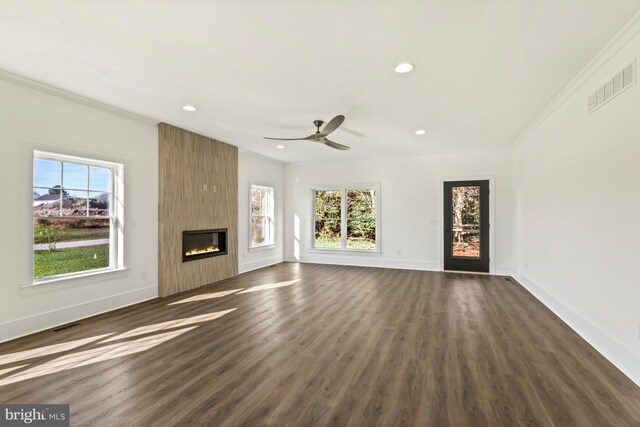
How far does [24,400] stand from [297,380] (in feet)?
6.38

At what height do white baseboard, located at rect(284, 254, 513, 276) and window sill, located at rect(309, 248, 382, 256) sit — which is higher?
window sill, located at rect(309, 248, 382, 256)

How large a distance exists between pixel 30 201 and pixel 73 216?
545 mm

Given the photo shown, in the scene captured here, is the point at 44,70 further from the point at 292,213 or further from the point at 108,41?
the point at 292,213

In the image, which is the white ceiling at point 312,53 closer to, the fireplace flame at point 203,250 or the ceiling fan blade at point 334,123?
the ceiling fan blade at point 334,123

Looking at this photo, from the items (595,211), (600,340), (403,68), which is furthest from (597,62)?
(600,340)

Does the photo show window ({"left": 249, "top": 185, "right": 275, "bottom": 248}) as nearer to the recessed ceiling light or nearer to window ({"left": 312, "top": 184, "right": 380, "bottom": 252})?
window ({"left": 312, "top": 184, "right": 380, "bottom": 252})

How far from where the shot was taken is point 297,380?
2426 mm

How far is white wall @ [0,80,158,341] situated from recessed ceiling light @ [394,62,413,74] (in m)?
3.88

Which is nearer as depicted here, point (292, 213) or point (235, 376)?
point (235, 376)

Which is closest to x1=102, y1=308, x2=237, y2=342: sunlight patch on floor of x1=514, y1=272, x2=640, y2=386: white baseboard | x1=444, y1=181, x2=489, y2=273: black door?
x1=514, y1=272, x2=640, y2=386: white baseboard

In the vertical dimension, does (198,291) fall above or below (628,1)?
below

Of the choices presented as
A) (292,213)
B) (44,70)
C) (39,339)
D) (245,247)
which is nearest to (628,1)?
(44,70)

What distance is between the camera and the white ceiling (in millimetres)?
2158

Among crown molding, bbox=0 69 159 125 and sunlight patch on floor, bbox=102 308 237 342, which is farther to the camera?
sunlight patch on floor, bbox=102 308 237 342
